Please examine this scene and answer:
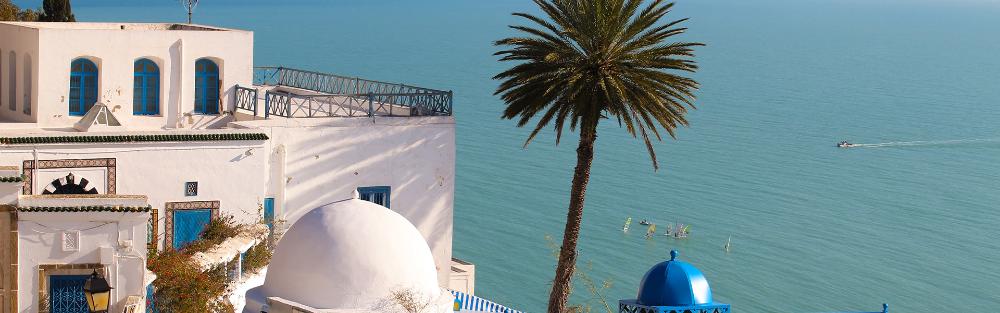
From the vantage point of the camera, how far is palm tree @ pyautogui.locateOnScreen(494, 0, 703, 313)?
30.0 metres

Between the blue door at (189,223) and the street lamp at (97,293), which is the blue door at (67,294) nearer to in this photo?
the street lamp at (97,293)

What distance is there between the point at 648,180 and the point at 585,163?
44.0 m

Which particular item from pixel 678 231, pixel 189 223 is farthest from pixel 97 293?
pixel 678 231

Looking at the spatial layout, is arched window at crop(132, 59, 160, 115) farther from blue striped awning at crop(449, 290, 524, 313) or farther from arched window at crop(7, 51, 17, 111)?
blue striped awning at crop(449, 290, 524, 313)

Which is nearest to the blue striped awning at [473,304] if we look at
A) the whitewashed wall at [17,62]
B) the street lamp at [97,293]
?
the whitewashed wall at [17,62]

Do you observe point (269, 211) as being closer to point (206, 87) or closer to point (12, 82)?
point (206, 87)

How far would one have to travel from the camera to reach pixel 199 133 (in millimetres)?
27516

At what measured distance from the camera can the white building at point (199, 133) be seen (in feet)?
88.3

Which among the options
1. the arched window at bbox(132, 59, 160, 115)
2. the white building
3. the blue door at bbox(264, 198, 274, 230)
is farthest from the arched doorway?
the arched window at bbox(132, 59, 160, 115)

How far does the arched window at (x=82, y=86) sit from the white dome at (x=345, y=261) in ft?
49.2

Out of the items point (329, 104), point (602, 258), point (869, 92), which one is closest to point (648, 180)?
point (602, 258)

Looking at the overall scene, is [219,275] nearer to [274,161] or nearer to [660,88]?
[274,161]

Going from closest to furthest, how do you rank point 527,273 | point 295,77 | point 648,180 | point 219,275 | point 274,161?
1. point 219,275
2. point 274,161
3. point 295,77
4. point 527,273
5. point 648,180

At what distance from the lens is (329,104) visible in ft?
106
